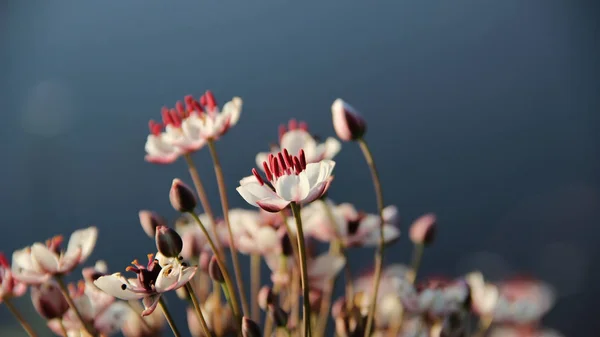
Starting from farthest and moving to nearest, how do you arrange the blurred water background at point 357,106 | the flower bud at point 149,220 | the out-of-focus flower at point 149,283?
the blurred water background at point 357,106 → the flower bud at point 149,220 → the out-of-focus flower at point 149,283

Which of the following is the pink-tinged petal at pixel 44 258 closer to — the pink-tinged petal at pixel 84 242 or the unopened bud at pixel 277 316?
the pink-tinged petal at pixel 84 242

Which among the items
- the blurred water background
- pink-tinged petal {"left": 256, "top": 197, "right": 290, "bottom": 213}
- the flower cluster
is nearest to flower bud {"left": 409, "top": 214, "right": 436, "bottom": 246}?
the flower cluster

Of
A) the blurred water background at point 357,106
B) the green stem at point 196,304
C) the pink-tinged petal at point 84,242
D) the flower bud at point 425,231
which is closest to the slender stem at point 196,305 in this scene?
the green stem at point 196,304

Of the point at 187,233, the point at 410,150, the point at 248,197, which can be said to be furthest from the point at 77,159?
the point at 248,197

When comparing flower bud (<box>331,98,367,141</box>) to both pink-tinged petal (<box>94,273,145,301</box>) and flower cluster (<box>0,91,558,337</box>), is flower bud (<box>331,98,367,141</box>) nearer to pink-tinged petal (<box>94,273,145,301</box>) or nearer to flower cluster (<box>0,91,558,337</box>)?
flower cluster (<box>0,91,558,337</box>)

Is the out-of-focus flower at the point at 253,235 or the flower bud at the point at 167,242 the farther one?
the out-of-focus flower at the point at 253,235

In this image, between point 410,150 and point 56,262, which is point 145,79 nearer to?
point 410,150

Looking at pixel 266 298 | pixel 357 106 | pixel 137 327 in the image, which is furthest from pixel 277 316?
pixel 357 106
